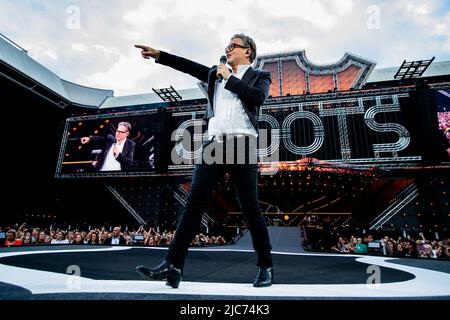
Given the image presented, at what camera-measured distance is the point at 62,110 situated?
52.3 ft

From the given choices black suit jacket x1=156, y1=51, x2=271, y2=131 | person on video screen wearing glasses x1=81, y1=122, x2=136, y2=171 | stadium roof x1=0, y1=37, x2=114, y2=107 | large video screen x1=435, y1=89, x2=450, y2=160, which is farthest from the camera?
person on video screen wearing glasses x1=81, y1=122, x2=136, y2=171

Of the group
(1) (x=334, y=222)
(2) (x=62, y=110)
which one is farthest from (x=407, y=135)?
(2) (x=62, y=110)

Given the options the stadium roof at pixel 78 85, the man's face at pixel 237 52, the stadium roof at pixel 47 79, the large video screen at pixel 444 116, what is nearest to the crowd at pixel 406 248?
the large video screen at pixel 444 116

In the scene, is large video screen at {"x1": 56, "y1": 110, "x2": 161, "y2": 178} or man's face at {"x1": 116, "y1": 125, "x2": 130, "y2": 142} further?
man's face at {"x1": 116, "y1": 125, "x2": 130, "y2": 142}

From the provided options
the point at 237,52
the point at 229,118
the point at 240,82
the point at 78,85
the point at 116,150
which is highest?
the point at 78,85

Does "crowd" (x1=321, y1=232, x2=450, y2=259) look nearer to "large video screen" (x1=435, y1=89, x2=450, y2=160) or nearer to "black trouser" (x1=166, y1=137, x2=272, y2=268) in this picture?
"large video screen" (x1=435, y1=89, x2=450, y2=160)

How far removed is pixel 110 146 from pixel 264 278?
1527 centimetres

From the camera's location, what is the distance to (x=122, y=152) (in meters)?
14.7

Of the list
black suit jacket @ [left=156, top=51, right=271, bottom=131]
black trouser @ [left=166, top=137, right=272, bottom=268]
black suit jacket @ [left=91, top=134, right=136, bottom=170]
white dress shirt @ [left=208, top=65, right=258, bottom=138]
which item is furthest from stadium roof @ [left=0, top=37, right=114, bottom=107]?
black trouser @ [left=166, top=137, right=272, bottom=268]

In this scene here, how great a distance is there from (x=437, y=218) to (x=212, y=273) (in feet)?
45.6

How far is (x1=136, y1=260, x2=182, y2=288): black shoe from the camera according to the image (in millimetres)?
1311

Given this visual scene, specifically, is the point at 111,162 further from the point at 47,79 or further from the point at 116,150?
the point at 47,79

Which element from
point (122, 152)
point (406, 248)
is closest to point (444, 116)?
point (406, 248)

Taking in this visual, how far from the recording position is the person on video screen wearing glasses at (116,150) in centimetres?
1448
